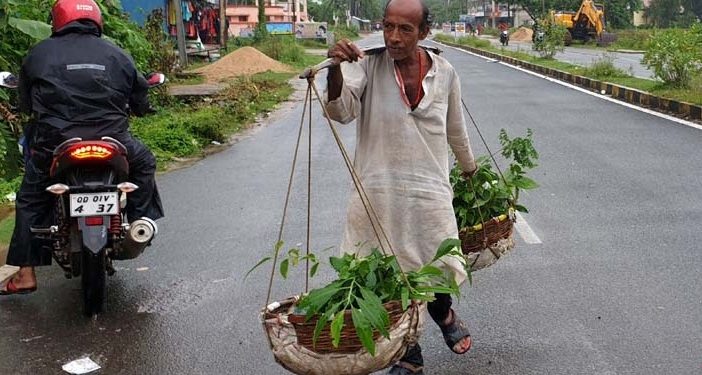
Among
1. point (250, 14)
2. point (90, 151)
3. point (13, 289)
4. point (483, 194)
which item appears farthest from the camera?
point (250, 14)

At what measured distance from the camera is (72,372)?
148 inches

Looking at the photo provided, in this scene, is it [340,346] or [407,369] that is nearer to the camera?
[340,346]

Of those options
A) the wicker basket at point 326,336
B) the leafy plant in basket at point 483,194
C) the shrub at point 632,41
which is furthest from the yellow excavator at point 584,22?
the wicker basket at point 326,336

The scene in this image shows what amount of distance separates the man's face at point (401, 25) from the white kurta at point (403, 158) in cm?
15

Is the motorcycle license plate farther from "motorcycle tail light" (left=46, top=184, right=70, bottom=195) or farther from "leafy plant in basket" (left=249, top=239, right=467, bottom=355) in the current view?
"leafy plant in basket" (left=249, top=239, right=467, bottom=355)

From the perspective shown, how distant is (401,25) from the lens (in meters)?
3.08

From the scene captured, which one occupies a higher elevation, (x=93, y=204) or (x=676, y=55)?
(x=676, y=55)

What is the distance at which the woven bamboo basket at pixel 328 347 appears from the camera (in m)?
2.80

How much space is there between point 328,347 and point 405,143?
873 millimetres

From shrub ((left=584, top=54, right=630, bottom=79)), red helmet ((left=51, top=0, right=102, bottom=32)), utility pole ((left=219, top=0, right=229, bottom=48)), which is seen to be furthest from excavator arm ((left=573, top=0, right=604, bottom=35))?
red helmet ((left=51, top=0, right=102, bottom=32))

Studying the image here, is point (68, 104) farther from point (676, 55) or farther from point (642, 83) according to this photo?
point (642, 83)

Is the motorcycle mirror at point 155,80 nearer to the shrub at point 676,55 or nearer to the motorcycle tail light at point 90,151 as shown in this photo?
the motorcycle tail light at point 90,151

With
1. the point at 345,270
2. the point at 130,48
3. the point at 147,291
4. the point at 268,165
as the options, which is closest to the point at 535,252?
the point at 147,291

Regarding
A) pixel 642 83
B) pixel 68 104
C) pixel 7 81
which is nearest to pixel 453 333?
pixel 68 104
